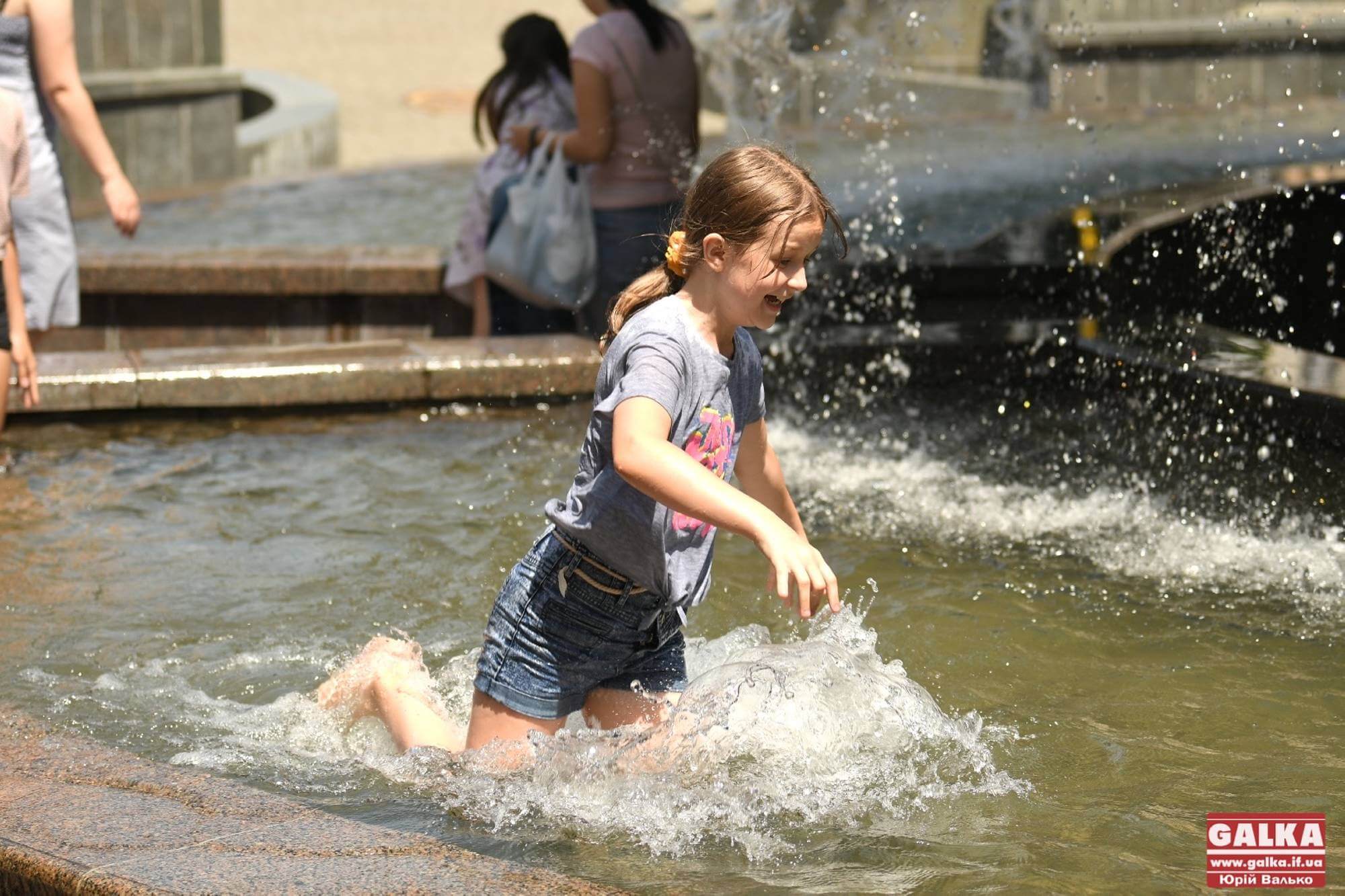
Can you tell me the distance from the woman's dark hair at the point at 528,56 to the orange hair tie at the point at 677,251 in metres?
4.09

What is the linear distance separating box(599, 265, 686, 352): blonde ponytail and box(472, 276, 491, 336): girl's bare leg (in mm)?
4192

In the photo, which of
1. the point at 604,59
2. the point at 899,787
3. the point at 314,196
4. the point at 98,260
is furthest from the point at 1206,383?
the point at 314,196

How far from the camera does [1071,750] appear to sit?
3.54m

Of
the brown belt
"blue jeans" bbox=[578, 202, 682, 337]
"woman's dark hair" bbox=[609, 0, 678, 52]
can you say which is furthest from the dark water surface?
"woman's dark hair" bbox=[609, 0, 678, 52]

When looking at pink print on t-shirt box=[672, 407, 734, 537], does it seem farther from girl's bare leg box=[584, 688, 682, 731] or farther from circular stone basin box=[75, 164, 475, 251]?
circular stone basin box=[75, 164, 475, 251]

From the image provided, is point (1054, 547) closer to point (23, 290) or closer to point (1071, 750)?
point (1071, 750)

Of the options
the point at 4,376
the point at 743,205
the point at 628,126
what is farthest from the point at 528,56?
the point at 743,205

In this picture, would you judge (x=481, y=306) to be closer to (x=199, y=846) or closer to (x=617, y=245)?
(x=617, y=245)

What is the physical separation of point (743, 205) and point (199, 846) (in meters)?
1.40

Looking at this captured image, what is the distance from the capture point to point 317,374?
6.45 metres

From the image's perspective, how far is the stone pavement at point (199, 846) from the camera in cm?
257

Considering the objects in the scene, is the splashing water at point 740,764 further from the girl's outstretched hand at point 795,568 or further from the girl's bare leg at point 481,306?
the girl's bare leg at point 481,306

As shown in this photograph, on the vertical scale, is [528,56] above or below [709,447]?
above

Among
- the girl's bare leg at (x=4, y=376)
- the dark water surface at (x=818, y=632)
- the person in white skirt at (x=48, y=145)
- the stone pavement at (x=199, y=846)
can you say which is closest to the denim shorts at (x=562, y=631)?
the dark water surface at (x=818, y=632)
